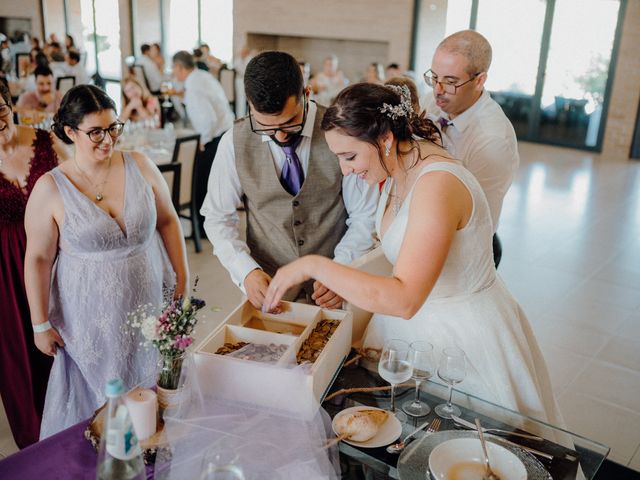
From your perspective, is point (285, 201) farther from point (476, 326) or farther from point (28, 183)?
point (28, 183)

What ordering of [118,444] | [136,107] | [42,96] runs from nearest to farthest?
[118,444], [136,107], [42,96]

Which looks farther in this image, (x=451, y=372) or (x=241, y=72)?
(x=241, y=72)

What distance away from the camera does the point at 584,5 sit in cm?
1011

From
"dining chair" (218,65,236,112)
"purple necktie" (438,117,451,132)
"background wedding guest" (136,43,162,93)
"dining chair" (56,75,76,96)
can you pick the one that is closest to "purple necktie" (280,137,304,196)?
"purple necktie" (438,117,451,132)

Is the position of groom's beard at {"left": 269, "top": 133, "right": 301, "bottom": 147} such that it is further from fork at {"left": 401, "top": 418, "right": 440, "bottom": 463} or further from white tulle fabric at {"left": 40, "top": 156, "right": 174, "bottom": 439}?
fork at {"left": 401, "top": 418, "right": 440, "bottom": 463}

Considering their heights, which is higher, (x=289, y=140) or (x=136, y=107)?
(x=289, y=140)

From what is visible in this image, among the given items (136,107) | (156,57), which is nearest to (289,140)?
(136,107)

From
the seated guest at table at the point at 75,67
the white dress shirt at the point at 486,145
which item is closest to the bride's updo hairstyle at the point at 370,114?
the white dress shirt at the point at 486,145

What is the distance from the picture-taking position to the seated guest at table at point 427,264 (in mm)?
1488

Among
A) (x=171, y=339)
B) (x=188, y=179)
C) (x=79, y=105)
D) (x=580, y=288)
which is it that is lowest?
(x=580, y=288)

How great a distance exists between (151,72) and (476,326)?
11.5 metres

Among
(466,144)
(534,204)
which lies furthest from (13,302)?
(534,204)

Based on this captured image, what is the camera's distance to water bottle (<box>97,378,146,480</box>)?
1.20m

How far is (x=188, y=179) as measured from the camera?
5211 millimetres
